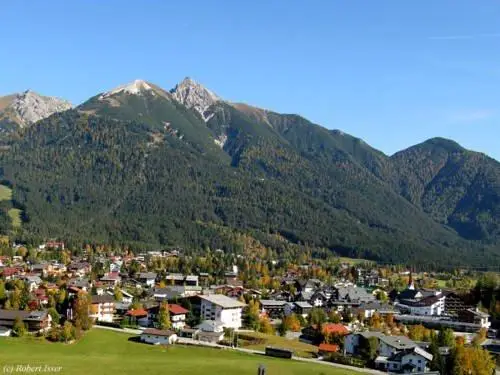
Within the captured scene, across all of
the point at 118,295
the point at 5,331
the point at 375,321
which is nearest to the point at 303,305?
the point at 375,321

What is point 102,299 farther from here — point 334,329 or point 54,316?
point 334,329

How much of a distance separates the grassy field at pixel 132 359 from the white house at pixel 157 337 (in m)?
1.81

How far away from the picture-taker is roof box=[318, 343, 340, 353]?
83.2 m

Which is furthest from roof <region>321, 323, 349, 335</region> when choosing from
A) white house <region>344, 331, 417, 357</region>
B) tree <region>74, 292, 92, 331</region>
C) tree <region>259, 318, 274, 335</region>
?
tree <region>74, 292, 92, 331</region>

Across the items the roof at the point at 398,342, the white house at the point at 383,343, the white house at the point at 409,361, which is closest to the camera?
the white house at the point at 409,361

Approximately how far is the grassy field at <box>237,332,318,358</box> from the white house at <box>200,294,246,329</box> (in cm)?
738

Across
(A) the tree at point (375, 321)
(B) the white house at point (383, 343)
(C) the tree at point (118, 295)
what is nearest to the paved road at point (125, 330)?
(C) the tree at point (118, 295)

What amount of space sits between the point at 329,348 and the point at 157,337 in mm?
20926

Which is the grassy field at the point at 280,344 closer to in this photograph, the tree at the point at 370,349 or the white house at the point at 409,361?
the tree at the point at 370,349

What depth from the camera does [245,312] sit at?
345 feet

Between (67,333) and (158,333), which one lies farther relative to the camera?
(158,333)

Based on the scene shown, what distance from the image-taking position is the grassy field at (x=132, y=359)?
6788 cm

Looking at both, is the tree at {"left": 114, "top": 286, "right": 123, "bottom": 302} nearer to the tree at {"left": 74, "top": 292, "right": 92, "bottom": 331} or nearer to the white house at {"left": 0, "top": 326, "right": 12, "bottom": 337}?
the tree at {"left": 74, "top": 292, "right": 92, "bottom": 331}

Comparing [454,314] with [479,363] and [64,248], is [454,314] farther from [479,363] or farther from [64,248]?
[64,248]
